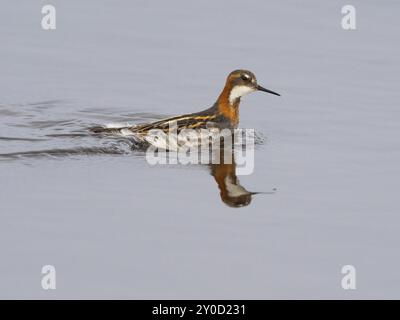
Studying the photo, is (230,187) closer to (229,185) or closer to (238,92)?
(229,185)

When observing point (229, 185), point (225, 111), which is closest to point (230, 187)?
point (229, 185)

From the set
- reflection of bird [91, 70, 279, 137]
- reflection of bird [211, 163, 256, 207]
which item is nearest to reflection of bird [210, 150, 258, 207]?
reflection of bird [211, 163, 256, 207]

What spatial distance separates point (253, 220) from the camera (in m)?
12.2

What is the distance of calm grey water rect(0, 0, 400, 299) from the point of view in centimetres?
1110

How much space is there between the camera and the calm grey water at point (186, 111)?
1110 cm

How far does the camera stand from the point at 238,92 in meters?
16.7

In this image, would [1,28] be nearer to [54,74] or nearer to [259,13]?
[54,74]

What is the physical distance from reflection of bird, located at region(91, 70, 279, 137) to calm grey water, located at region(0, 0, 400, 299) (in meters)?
0.31

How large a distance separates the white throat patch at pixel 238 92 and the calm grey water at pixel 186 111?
1.49 ft

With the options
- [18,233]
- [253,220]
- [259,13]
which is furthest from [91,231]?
[259,13]

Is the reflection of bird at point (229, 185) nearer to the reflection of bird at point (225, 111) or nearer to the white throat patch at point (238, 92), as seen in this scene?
the reflection of bird at point (225, 111)

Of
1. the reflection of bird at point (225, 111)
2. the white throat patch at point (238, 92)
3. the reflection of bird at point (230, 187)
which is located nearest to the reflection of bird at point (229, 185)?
the reflection of bird at point (230, 187)

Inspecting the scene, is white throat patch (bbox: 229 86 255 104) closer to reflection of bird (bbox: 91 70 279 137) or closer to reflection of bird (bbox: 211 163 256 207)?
reflection of bird (bbox: 91 70 279 137)

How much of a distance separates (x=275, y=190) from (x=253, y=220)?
1.10 m
